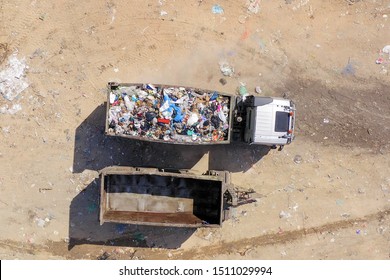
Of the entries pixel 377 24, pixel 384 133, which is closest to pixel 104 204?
pixel 384 133

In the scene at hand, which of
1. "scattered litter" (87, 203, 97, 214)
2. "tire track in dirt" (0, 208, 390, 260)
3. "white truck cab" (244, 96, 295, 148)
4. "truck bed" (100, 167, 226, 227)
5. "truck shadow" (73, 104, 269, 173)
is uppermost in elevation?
"white truck cab" (244, 96, 295, 148)

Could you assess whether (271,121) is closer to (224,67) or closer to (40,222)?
(224,67)

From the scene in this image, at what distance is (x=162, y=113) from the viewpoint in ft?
30.3

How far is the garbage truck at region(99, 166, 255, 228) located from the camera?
9.41 meters

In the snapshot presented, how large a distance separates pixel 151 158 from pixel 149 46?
266 centimetres

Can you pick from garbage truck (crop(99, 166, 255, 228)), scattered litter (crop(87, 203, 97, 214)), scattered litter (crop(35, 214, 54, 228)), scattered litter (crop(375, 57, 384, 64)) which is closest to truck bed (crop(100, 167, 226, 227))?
garbage truck (crop(99, 166, 255, 228))

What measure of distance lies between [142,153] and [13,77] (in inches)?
138

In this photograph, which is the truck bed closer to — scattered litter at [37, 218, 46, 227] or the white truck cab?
the white truck cab

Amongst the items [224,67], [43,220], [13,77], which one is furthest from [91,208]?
[224,67]

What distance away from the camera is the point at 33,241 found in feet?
34.3

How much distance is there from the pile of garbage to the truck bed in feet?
2.86

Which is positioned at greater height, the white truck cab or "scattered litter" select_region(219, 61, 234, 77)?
"scattered litter" select_region(219, 61, 234, 77)

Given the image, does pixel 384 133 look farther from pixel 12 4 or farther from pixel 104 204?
pixel 12 4

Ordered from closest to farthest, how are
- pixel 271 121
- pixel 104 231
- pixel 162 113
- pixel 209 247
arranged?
pixel 162 113 < pixel 271 121 < pixel 104 231 < pixel 209 247
